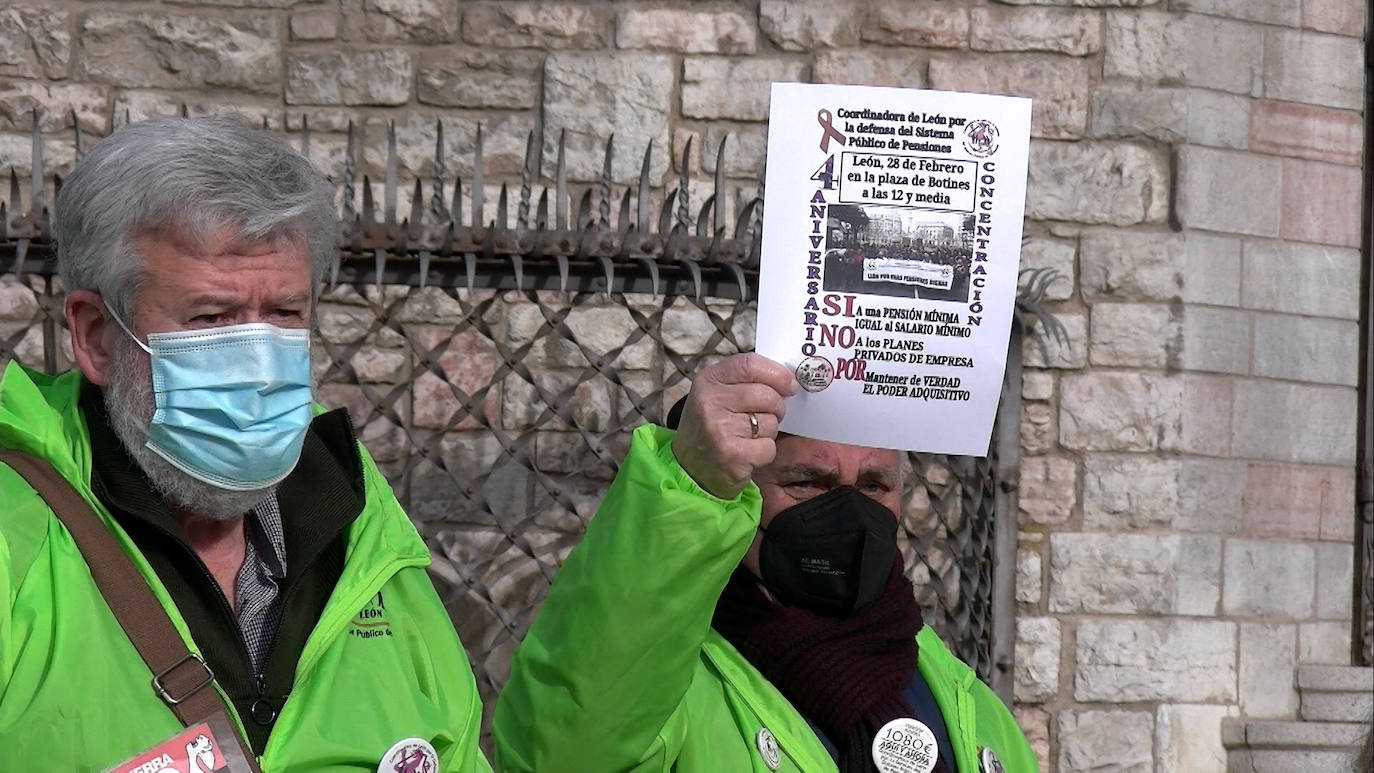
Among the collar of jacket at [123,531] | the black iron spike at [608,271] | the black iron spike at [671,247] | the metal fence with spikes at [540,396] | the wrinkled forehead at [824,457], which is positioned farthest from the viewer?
the metal fence with spikes at [540,396]

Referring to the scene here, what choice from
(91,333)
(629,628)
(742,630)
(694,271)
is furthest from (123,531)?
(694,271)

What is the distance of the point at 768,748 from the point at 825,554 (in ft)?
1.03

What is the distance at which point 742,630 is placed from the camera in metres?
2.39

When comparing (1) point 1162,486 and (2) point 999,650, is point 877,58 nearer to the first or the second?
(1) point 1162,486

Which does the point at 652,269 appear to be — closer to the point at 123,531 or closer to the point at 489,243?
the point at 489,243

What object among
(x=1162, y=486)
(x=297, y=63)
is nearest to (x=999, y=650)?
(x=1162, y=486)

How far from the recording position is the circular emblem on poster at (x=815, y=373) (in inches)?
78.4

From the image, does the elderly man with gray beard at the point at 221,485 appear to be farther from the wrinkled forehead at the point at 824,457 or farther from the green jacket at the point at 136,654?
the wrinkled forehead at the point at 824,457

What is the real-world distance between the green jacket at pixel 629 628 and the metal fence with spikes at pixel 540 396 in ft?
6.66

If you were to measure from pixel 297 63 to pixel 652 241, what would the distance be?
231 centimetres

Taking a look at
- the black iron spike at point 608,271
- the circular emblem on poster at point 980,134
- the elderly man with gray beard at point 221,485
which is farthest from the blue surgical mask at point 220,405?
the black iron spike at point 608,271

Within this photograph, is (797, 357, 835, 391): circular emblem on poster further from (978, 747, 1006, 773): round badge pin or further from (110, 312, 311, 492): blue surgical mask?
(978, 747, 1006, 773): round badge pin

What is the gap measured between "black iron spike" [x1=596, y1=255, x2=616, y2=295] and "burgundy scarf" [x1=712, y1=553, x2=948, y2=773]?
1.59 metres

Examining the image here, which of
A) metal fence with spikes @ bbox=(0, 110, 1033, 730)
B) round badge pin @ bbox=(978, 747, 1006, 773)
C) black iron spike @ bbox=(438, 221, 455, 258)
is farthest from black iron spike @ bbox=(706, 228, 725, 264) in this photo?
round badge pin @ bbox=(978, 747, 1006, 773)
